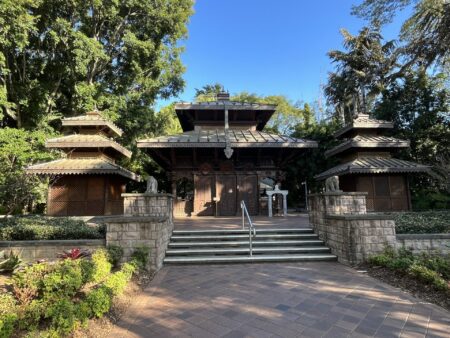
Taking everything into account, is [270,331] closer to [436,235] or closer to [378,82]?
[436,235]

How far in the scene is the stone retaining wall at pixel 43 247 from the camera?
6320 mm

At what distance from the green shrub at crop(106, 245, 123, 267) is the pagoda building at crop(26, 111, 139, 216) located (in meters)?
6.93

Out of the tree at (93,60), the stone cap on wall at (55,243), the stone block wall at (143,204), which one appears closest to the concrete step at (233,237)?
the stone block wall at (143,204)

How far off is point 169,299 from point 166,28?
2052 centimetres

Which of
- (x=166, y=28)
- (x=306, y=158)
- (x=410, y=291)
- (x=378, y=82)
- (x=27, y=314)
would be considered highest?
(x=166, y=28)

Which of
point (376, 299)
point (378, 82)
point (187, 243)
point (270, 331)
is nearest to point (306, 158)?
point (378, 82)

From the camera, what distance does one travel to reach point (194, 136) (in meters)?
13.9

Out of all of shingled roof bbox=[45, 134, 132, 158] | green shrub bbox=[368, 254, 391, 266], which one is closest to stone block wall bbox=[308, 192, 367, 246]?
green shrub bbox=[368, 254, 391, 266]

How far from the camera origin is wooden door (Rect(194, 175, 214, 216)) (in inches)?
554

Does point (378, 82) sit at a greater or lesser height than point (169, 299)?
greater

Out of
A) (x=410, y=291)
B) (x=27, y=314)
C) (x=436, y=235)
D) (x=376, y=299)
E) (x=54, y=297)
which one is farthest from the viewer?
(x=436, y=235)

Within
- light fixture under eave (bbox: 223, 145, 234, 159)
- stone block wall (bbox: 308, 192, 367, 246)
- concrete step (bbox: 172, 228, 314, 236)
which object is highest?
light fixture under eave (bbox: 223, 145, 234, 159)

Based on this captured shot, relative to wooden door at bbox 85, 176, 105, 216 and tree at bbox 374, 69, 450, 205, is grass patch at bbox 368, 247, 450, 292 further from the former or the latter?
tree at bbox 374, 69, 450, 205

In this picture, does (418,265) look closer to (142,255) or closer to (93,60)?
(142,255)
